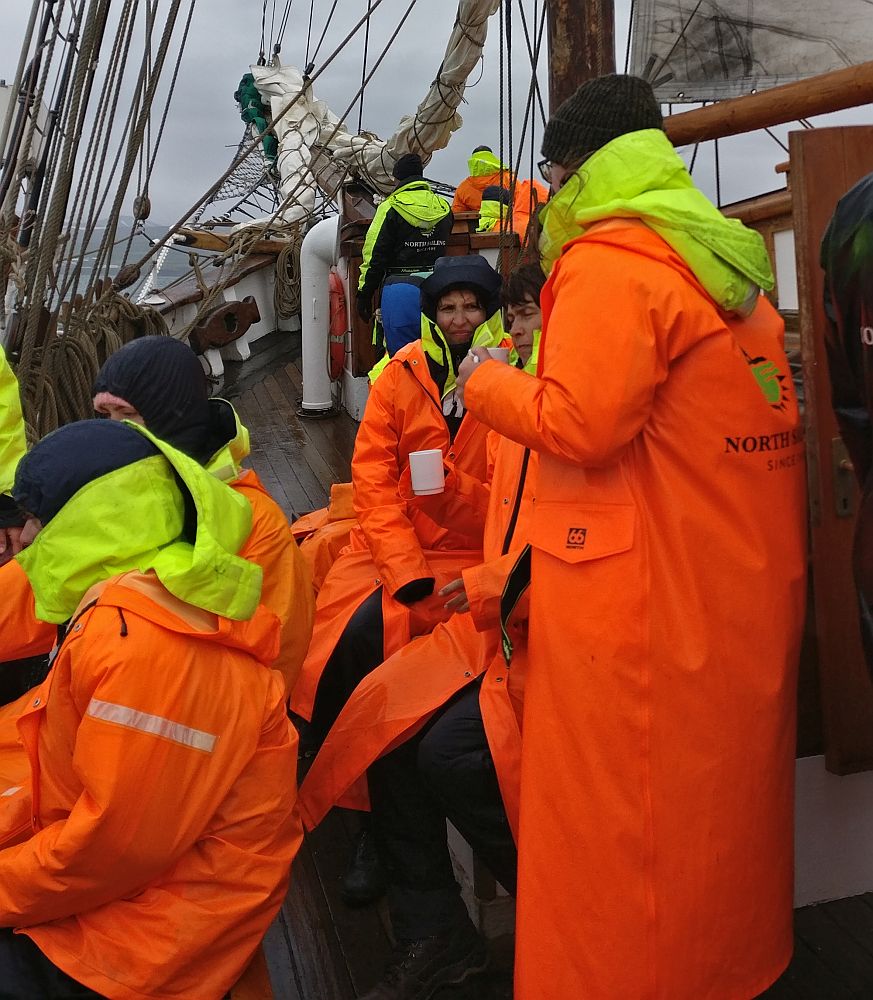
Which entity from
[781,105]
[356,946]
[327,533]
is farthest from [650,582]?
[327,533]

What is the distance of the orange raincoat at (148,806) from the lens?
1.48m

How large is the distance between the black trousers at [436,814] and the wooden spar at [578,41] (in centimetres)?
191

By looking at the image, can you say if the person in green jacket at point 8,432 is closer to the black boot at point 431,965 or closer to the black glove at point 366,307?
the black boot at point 431,965

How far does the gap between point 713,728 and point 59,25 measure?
4543 millimetres

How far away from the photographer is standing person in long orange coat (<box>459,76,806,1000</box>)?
4.88 feet

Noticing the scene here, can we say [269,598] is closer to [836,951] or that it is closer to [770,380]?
[770,380]

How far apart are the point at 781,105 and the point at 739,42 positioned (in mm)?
1318

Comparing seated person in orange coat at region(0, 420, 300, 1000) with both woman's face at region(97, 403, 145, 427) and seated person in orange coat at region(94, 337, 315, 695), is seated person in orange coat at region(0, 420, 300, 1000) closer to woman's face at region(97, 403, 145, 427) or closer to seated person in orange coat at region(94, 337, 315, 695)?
seated person in orange coat at region(94, 337, 315, 695)

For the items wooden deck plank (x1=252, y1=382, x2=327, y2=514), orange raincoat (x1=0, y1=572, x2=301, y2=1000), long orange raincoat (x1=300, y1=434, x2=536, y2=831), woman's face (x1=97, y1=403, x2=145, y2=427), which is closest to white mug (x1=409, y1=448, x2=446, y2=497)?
long orange raincoat (x1=300, y1=434, x2=536, y2=831)

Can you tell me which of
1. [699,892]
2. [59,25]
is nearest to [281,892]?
[699,892]

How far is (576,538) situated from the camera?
1.54 m

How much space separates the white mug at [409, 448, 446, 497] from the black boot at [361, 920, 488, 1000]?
0.97 meters

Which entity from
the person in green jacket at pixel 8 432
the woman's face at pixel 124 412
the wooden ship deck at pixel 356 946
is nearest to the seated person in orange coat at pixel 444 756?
the wooden ship deck at pixel 356 946

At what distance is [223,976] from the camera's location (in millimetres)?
1612
